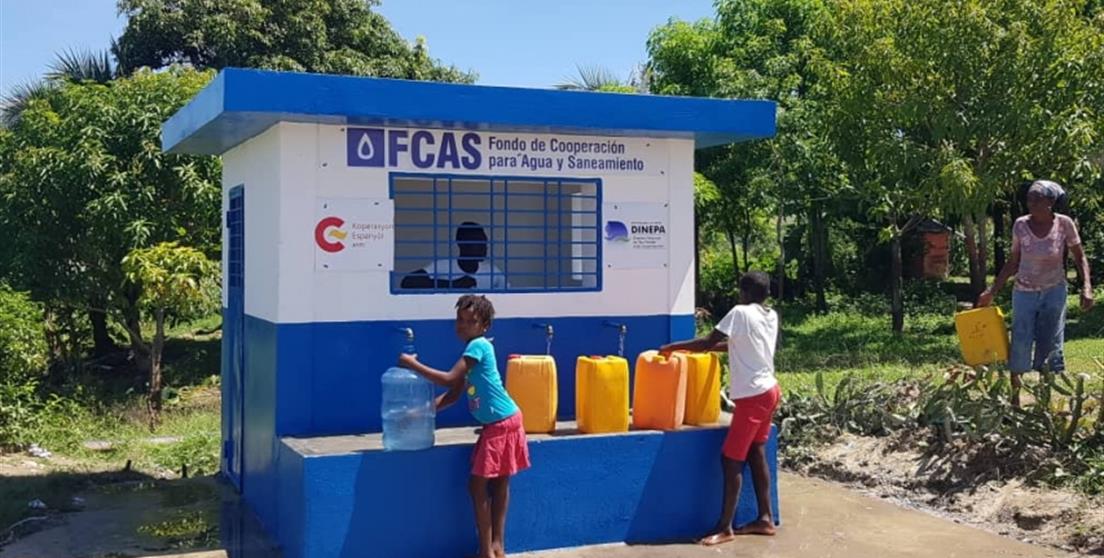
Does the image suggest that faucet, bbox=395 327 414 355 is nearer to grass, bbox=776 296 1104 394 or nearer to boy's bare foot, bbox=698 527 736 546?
boy's bare foot, bbox=698 527 736 546

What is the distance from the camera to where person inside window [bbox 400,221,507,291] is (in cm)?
645

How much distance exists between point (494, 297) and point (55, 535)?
2968 millimetres

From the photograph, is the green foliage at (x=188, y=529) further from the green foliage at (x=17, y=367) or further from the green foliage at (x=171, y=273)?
the green foliage at (x=171, y=273)

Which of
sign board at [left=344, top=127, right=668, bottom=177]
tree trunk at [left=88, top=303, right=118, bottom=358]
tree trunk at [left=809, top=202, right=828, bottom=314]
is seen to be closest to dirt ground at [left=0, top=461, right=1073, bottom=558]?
A: sign board at [left=344, top=127, right=668, bottom=177]

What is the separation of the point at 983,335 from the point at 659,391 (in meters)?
3.12

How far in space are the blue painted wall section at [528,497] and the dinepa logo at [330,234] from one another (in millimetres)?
1199

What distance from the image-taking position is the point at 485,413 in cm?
533

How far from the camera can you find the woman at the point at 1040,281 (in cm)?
725

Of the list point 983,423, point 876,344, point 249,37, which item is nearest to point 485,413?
point 983,423

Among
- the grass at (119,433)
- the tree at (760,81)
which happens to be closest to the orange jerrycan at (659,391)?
the grass at (119,433)

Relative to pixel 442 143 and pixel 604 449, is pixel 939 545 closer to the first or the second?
pixel 604 449

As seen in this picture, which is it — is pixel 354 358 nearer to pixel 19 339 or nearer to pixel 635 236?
pixel 635 236

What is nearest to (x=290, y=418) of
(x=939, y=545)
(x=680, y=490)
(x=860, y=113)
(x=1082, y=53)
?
(x=680, y=490)

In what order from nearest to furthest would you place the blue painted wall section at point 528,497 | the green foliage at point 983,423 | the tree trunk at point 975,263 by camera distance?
the blue painted wall section at point 528,497, the green foliage at point 983,423, the tree trunk at point 975,263
